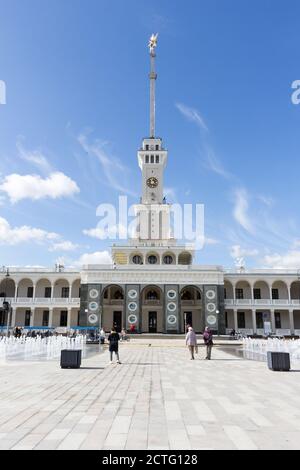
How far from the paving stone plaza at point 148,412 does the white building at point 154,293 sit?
35203 millimetres

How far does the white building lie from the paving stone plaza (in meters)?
35.2

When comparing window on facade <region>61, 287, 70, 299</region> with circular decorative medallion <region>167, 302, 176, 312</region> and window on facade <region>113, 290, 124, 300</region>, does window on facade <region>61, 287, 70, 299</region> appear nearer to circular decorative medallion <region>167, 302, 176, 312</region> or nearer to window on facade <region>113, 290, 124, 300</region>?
window on facade <region>113, 290, 124, 300</region>

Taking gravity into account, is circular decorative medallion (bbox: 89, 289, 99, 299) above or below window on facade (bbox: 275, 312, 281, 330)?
above

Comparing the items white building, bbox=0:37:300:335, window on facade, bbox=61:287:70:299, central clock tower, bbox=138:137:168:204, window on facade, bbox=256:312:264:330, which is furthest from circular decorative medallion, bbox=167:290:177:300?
central clock tower, bbox=138:137:168:204

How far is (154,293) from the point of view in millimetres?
52594

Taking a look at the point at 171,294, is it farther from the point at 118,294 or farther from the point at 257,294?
the point at 257,294

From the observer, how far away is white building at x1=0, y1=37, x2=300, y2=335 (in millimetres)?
47594

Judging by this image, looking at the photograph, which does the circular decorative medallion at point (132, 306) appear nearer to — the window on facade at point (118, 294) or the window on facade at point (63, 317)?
the window on facade at point (118, 294)

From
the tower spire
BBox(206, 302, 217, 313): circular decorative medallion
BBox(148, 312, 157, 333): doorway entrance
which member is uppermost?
the tower spire

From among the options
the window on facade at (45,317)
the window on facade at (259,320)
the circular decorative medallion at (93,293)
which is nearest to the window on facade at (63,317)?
the window on facade at (45,317)

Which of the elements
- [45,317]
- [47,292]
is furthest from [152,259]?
[45,317]

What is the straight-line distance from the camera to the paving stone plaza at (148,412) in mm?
5301
